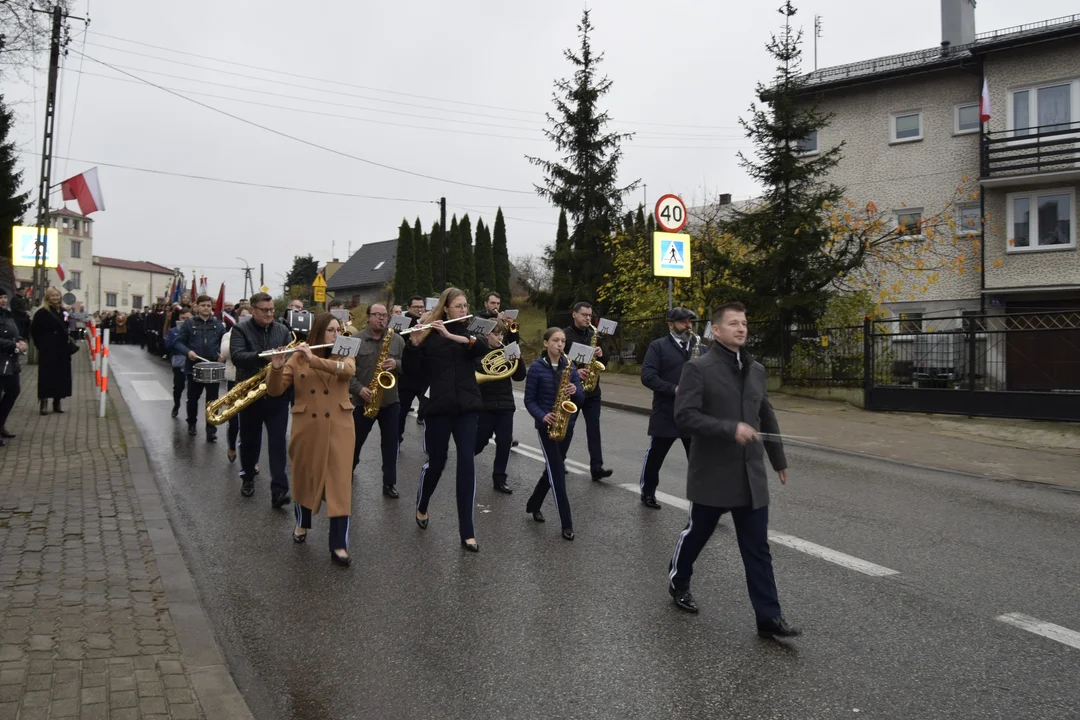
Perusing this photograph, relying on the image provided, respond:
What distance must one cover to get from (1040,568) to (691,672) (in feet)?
11.1

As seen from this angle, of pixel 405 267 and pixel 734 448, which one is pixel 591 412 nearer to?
pixel 734 448

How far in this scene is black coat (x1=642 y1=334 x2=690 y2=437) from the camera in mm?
8492

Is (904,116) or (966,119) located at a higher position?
(904,116)

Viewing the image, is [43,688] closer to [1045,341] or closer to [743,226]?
[1045,341]

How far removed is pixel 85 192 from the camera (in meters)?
28.6

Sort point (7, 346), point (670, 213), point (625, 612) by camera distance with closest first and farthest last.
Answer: point (625, 612) → point (7, 346) → point (670, 213)

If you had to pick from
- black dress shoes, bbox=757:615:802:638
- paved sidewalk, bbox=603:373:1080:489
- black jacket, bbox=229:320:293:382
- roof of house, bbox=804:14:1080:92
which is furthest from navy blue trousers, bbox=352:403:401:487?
roof of house, bbox=804:14:1080:92

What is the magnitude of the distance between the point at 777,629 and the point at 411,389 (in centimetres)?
606

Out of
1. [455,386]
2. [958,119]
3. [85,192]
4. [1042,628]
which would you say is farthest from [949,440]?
[85,192]

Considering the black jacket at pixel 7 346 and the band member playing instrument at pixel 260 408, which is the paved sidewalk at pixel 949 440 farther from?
the black jacket at pixel 7 346

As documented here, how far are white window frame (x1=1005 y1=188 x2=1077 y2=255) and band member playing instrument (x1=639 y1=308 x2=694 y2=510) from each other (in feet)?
70.3

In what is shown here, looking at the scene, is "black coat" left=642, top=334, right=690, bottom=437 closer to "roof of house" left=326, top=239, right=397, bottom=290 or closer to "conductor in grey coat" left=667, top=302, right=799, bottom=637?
"conductor in grey coat" left=667, top=302, right=799, bottom=637

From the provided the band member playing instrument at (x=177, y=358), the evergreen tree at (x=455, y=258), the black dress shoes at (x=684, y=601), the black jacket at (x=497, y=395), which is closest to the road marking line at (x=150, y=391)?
the band member playing instrument at (x=177, y=358)

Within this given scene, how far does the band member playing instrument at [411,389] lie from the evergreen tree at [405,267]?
5173 cm
